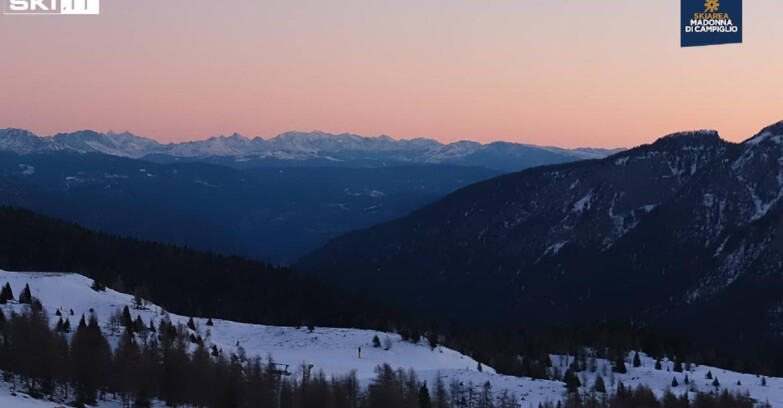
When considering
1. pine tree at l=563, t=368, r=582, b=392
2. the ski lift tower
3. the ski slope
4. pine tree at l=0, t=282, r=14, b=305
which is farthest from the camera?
the ski slope

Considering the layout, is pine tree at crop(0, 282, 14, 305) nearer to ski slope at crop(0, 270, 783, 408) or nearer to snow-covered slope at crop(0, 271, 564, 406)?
ski slope at crop(0, 270, 783, 408)

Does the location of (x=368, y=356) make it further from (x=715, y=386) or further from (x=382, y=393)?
(x=715, y=386)

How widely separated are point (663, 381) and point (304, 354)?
66.2 meters

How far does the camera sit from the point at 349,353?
513 ft

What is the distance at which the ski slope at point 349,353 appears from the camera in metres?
139

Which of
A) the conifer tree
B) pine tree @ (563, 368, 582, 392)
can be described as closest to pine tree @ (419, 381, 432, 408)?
pine tree @ (563, 368, 582, 392)

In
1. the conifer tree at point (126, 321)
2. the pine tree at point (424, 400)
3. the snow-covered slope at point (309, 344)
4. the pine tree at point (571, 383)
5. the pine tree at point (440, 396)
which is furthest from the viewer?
the snow-covered slope at point (309, 344)

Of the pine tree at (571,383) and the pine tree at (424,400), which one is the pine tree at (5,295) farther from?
the pine tree at (571,383)

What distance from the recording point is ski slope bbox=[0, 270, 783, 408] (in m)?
139

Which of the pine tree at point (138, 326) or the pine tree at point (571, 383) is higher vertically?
the pine tree at point (138, 326)

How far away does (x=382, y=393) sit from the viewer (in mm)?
113375

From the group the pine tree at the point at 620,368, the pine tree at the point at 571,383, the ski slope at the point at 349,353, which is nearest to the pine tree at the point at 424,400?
the ski slope at the point at 349,353

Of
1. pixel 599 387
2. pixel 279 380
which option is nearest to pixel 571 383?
pixel 599 387

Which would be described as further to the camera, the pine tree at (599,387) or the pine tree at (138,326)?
the pine tree at (599,387)
